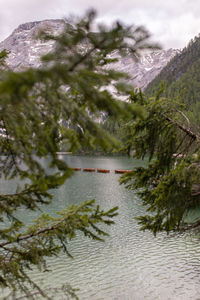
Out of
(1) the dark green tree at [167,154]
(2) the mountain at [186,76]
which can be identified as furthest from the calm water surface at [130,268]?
(2) the mountain at [186,76]

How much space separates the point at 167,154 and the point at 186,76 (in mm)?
139710

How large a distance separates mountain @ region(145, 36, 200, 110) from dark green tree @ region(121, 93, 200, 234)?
111m

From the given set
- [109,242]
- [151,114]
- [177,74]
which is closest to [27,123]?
[151,114]

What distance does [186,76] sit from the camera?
135375mm

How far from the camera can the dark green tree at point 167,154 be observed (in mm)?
6227

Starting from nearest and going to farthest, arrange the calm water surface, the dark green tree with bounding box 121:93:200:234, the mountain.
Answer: the dark green tree with bounding box 121:93:200:234 → the calm water surface → the mountain

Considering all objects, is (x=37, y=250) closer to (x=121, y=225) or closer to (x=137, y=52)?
(x=137, y=52)

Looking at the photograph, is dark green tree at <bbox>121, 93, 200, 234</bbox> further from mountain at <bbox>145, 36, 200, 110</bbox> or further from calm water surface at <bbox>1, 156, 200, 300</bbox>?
mountain at <bbox>145, 36, 200, 110</bbox>

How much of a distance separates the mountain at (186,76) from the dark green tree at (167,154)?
111 m

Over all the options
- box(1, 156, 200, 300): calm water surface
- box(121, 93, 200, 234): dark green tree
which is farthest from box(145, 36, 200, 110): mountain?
box(121, 93, 200, 234): dark green tree

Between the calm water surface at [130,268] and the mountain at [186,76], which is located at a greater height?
the mountain at [186,76]

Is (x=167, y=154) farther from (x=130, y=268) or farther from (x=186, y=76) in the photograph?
(x=186, y=76)

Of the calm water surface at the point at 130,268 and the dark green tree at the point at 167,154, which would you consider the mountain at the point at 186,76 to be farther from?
the dark green tree at the point at 167,154

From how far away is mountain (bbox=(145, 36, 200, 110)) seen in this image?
121250 millimetres
